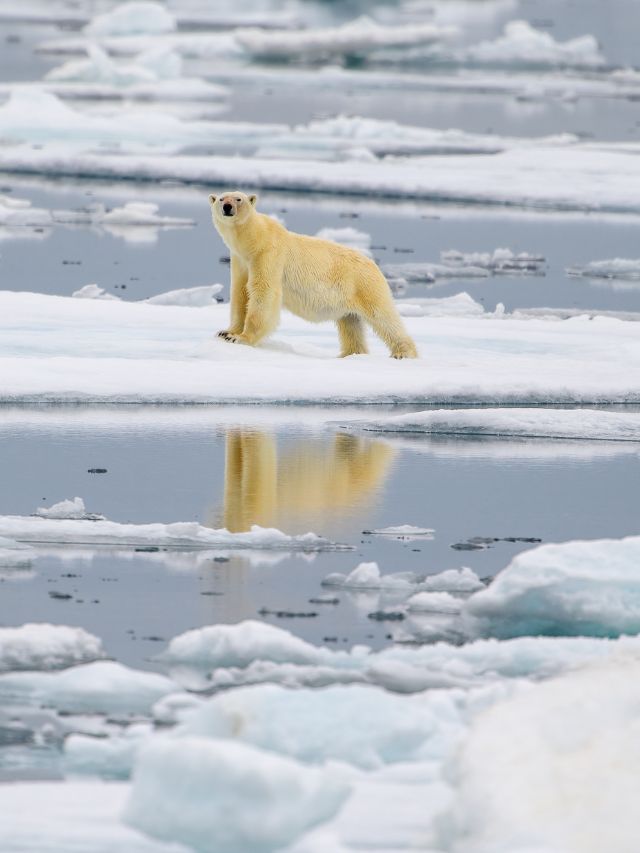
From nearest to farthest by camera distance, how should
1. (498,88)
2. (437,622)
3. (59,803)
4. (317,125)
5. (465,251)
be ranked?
(59,803) < (437,622) < (465,251) < (317,125) < (498,88)

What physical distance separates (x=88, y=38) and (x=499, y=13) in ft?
46.6

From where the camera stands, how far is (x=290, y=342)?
8156 mm

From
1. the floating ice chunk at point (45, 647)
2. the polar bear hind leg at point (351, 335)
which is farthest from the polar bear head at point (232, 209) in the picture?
the floating ice chunk at point (45, 647)

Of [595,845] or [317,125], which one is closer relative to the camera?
[595,845]

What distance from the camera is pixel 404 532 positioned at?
17.2 feet

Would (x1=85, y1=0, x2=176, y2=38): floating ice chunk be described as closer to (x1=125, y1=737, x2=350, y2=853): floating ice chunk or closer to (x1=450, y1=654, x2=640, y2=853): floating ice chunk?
(x1=450, y1=654, x2=640, y2=853): floating ice chunk

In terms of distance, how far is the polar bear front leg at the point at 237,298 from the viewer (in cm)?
756

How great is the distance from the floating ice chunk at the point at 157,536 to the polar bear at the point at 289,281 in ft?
8.30

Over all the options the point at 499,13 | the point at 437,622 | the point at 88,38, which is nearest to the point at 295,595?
the point at 437,622

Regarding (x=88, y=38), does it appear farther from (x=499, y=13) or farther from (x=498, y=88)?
(x=499, y=13)

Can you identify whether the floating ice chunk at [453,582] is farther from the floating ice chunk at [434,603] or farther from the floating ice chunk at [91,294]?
the floating ice chunk at [91,294]

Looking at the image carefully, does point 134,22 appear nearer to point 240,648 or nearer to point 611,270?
point 611,270

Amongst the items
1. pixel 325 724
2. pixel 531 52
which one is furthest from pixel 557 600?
pixel 531 52

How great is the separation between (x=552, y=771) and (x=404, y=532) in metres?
2.15
